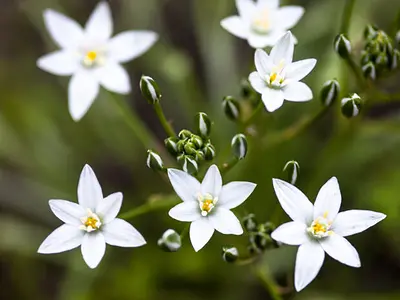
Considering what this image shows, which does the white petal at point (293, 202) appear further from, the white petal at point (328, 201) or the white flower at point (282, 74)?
the white flower at point (282, 74)

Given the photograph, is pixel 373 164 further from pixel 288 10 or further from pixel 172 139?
pixel 172 139

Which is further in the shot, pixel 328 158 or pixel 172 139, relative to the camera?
pixel 328 158

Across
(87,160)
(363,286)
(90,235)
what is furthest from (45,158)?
(363,286)

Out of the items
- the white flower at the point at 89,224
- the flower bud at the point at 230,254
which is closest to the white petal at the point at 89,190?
the white flower at the point at 89,224

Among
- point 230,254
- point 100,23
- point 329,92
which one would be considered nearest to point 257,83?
point 329,92

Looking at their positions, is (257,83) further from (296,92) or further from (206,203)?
(206,203)

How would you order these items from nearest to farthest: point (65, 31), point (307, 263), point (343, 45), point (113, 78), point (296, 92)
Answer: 1. point (307, 263)
2. point (296, 92)
3. point (343, 45)
4. point (113, 78)
5. point (65, 31)

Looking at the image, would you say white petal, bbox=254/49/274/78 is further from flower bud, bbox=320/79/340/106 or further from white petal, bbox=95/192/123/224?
white petal, bbox=95/192/123/224
